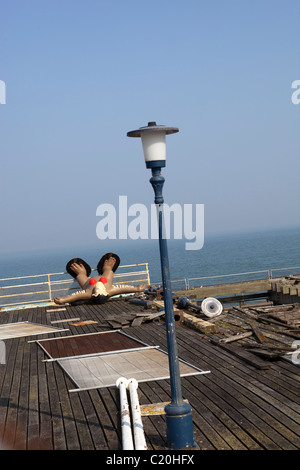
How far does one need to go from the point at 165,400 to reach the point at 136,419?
4.83 feet

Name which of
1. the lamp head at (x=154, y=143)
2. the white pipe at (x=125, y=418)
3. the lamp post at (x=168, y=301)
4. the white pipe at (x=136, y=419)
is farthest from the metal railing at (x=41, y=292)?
the lamp head at (x=154, y=143)

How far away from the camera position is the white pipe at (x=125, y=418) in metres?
7.90

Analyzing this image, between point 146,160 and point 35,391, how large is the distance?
5.74 meters

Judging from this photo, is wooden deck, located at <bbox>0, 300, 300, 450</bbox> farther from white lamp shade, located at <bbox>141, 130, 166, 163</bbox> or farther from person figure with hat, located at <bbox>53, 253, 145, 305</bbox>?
person figure with hat, located at <bbox>53, 253, 145, 305</bbox>

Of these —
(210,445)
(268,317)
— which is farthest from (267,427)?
(268,317)

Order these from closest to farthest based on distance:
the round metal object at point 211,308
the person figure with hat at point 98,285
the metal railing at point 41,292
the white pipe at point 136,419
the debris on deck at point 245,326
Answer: the white pipe at point 136,419, the debris on deck at point 245,326, the round metal object at point 211,308, the person figure with hat at point 98,285, the metal railing at point 41,292

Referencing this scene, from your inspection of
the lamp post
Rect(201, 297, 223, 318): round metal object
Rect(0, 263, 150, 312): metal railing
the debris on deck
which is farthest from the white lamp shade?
Rect(0, 263, 150, 312): metal railing

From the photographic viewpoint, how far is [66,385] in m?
11.6

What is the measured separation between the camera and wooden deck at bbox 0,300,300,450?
8273 mm

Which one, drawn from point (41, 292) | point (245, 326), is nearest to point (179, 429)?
point (245, 326)

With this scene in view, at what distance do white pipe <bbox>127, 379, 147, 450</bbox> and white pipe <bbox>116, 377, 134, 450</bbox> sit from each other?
0.27 ft

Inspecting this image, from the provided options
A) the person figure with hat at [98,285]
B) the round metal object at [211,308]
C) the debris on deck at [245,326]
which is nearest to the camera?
the debris on deck at [245,326]

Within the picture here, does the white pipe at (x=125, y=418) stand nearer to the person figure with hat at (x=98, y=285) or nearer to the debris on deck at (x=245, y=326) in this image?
the debris on deck at (x=245, y=326)
